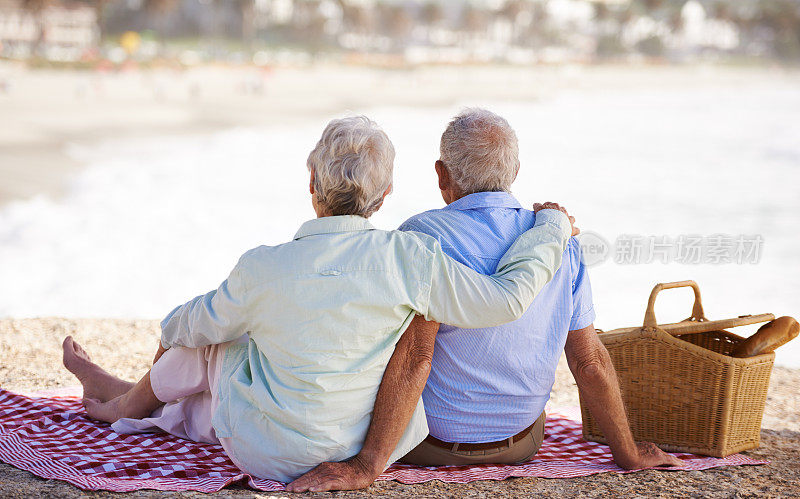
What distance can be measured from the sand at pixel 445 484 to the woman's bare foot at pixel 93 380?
0.50 metres

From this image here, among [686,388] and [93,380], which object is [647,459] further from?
[93,380]

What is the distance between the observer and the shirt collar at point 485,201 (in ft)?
7.02

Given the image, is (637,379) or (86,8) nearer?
(637,379)

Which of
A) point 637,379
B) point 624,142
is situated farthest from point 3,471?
point 624,142

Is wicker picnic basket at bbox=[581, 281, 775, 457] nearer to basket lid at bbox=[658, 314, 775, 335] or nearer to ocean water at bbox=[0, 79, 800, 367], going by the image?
basket lid at bbox=[658, 314, 775, 335]

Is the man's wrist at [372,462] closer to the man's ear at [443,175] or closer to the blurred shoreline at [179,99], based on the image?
the man's ear at [443,175]

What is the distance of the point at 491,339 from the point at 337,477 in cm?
51

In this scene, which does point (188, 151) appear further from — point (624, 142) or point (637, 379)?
point (637, 379)

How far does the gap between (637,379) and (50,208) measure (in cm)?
815

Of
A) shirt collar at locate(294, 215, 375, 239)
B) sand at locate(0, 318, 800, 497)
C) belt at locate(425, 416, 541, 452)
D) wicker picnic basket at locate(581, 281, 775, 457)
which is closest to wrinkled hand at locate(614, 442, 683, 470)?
sand at locate(0, 318, 800, 497)

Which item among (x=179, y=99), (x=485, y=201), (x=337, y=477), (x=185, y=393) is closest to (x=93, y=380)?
(x=185, y=393)

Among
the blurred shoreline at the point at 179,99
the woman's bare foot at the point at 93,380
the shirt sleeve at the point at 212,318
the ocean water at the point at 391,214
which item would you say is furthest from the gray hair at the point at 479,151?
the blurred shoreline at the point at 179,99

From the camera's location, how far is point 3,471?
2109 mm

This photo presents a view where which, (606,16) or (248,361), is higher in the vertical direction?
(606,16)
